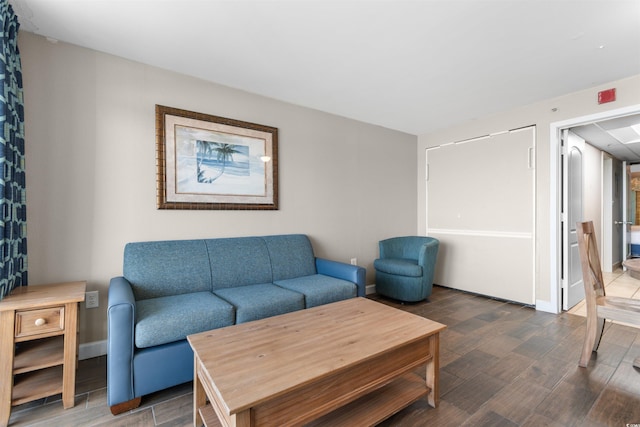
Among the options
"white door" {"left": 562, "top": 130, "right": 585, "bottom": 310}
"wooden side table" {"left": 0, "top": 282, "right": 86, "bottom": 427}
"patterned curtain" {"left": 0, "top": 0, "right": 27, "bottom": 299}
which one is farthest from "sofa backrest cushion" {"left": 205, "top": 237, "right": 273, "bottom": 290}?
"white door" {"left": 562, "top": 130, "right": 585, "bottom": 310}

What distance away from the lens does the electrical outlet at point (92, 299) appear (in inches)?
85.7

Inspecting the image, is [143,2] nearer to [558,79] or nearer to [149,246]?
[149,246]

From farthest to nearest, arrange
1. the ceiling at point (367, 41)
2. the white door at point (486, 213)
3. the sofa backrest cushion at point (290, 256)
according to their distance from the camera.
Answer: the white door at point (486, 213) < the sofa backrest cushion at point (290, 256) < the ceiling at point (367, 41)

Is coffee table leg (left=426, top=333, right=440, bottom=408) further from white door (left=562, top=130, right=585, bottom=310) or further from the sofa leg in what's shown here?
white door (left=562, top=130, right=585, bottom=310)

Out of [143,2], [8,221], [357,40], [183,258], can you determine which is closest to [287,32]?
[357,40]

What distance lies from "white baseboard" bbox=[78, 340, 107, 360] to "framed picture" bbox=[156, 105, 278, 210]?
1.15 meters

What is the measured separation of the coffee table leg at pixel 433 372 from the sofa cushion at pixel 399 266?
1736mm

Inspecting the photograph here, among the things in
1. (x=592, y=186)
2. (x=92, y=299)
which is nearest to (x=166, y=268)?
(x=92, y=299)

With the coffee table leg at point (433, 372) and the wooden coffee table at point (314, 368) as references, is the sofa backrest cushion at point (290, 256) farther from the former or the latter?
the coffee table leg at point (433, 372)

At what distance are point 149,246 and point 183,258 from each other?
10.8 inches

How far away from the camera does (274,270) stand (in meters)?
2.80

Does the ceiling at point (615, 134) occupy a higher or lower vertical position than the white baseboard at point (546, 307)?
higher

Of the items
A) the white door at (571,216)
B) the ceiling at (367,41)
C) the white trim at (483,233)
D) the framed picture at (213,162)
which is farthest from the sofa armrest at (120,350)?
the white door at (571,216)

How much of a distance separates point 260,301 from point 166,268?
825 millimetres
